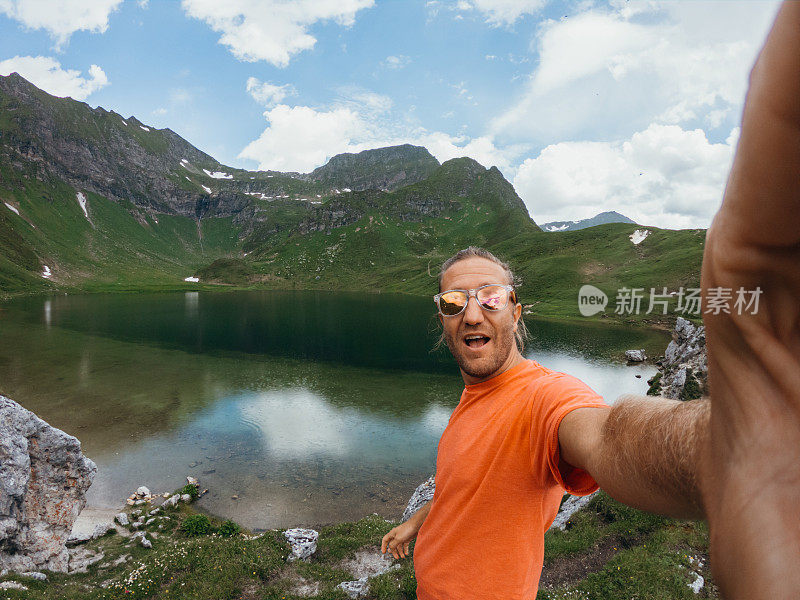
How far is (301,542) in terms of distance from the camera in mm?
12414

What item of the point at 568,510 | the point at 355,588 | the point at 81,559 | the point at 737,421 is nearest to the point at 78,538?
the point at 81,559

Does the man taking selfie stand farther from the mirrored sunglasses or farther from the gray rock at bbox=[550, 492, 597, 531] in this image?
the gray rock at bbox=[550, 492, 597, 531]

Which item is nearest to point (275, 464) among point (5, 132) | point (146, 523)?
point (146, 523)

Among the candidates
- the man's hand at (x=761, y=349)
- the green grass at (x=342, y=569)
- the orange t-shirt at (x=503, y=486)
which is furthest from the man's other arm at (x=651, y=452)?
the green grass at (x=342, y=569)

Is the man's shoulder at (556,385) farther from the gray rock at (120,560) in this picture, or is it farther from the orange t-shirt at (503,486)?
the gray rock at (120,560)

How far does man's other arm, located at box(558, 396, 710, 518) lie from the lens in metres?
1.27

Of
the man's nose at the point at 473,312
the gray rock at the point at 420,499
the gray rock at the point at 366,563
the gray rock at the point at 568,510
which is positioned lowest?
the gray rock at the point at 366,563

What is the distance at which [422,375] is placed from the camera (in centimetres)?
4022

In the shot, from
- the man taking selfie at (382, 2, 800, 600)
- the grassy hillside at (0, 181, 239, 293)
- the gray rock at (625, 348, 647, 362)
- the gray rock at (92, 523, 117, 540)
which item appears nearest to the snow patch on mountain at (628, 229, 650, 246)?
the gray rock at (625, 348, 647, 362)

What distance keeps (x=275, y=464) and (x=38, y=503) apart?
10737mm

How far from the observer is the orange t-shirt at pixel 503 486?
253 centimetres

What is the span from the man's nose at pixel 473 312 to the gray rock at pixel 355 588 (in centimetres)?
997

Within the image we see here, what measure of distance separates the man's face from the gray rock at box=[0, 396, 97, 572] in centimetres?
1717

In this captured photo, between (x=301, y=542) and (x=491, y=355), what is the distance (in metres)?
12.7
